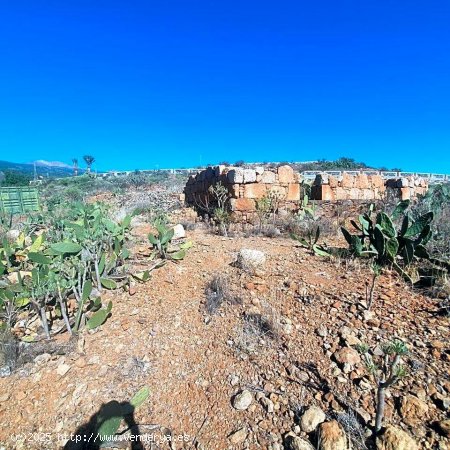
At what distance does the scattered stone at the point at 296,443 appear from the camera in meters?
1.57

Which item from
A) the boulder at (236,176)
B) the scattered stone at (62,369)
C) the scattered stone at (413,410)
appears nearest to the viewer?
the scattered stone at (413,410)

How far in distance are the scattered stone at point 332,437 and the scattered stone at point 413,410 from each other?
0.36 m

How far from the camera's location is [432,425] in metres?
1.62

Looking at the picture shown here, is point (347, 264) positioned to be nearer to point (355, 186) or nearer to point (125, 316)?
point (125, 316)

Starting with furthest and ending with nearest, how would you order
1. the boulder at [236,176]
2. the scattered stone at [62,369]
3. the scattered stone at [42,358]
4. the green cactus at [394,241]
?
the boulder at [236,176], the green cactus at [394,241], the scattered stone at [42,358], the scattered stone at [62,369]

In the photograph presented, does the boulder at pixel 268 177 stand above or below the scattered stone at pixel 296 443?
above

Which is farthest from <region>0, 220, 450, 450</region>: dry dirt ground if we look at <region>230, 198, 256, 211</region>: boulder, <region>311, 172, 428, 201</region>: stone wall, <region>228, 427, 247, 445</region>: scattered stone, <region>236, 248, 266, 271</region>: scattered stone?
<region>311, 172, 428, 201</region>: stone wall

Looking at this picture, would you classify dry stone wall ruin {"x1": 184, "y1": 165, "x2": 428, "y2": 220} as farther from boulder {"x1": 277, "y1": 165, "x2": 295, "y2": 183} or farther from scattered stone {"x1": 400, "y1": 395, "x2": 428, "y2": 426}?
scattered stone {"x1": 400, "y1": 395, "x2": 428, "y2": 426}

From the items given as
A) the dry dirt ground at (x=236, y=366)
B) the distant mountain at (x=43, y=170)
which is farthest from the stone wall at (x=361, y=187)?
the distant mountain at (x=43, y=170)

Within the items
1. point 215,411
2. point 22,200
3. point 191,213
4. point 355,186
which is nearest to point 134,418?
point 215,411

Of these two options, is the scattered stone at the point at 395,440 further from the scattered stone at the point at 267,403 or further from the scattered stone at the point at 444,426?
the scattered stone at the point at 267,403

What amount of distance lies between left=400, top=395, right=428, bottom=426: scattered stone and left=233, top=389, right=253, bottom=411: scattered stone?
82 cm

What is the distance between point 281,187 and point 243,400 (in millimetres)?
5905

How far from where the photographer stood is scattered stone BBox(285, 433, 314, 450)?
61.9 inches
